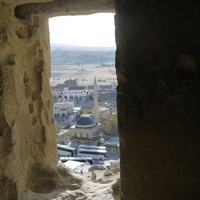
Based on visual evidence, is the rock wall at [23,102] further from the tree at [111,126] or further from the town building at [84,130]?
the town building at [84,130]

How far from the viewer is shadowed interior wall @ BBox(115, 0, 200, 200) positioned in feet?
4.22

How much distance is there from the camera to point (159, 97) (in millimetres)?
1360

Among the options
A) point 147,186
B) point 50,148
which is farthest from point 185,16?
point 50,148

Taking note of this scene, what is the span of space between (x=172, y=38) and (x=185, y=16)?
0.35ft

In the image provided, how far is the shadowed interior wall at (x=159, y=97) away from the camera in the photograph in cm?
129

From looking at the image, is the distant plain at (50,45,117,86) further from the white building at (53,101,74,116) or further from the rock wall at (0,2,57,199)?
the rock wall at (0,2,57,199)

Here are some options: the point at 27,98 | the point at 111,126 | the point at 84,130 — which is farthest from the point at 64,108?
the point at 27,98

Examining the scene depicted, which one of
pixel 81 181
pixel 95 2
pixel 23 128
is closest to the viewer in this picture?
pixel 95 2

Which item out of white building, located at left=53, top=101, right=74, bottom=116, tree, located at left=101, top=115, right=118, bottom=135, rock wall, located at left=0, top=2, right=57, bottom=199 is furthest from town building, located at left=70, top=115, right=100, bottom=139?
rock wall, located at left=0, top=2, right=57, bottom=199

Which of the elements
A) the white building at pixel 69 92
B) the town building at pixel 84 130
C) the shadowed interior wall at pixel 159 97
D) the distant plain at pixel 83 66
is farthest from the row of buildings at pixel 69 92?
the shadowed interior wall at pixel 159 97

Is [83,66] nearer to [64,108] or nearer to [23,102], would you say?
[64,108]

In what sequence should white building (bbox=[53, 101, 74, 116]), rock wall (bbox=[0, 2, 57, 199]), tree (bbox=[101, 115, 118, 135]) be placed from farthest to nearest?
white building (bbox=[53, 101, 74, 116]) → tree (bbox=[101, 115, 118, 135]) → rock wall (bbox=[0, 2, 57, 199])

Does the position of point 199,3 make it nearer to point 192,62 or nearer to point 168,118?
point 192,62

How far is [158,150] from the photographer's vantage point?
1411 mm
